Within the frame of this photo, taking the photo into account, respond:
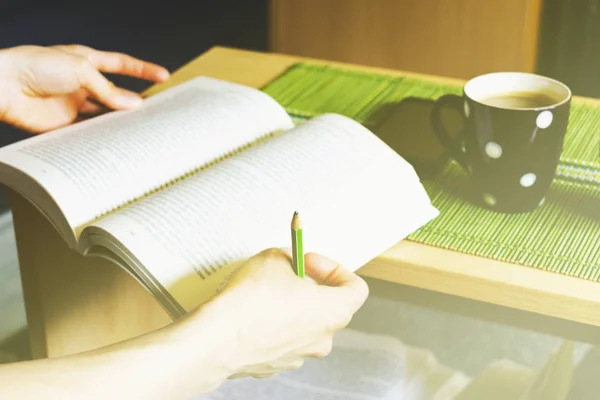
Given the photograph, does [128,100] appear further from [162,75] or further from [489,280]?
[489,280]

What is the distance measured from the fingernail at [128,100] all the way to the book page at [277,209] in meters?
0.21

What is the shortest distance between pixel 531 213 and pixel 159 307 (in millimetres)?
464

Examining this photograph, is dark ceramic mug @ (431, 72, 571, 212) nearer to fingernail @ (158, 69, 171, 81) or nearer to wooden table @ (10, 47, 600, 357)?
wooden table @ (10, 47, 600, 357)

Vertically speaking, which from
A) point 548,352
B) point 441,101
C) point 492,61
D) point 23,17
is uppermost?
point 441,101

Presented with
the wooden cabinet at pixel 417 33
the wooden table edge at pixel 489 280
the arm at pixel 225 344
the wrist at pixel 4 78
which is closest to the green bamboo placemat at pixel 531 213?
the wooden table edge at pixel 489 280

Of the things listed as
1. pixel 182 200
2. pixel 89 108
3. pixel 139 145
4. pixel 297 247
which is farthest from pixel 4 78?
pixel 297 247

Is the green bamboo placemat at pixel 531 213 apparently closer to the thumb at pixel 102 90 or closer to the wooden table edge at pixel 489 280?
the wooden table edge at pixel 489 280

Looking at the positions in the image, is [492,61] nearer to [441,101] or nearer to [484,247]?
[441,101]

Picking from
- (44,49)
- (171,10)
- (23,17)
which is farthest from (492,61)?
(44,49)

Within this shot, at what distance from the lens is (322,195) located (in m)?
0.67

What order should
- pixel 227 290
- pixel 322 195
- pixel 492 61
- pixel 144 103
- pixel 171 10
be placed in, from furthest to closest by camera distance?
pixel 171 10 → pixel 492 61 → pixel 144 103 → pixel 322 195 → pixel 227 290

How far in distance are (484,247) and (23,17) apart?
143cm

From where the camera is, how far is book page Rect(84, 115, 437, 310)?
2.00ft

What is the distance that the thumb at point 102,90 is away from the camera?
0.87m
